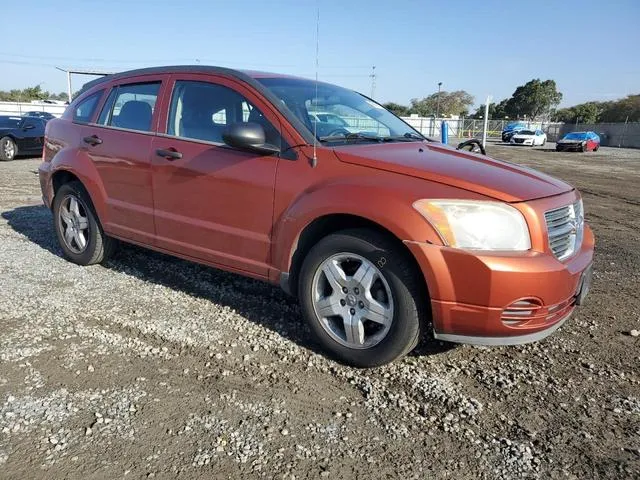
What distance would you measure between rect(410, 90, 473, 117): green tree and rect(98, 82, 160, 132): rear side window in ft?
317

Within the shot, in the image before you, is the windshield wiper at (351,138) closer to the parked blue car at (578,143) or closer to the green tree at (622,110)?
the parked blue car at (578,143)

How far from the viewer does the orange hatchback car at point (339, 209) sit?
9.38ft

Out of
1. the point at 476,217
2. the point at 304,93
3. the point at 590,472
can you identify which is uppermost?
the point at 304,93

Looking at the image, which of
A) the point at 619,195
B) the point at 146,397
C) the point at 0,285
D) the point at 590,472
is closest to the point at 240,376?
the point at 146,397

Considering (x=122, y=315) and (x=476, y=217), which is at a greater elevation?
(x=476, y=217)

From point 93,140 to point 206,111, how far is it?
1404 mm

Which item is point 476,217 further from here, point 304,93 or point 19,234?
point 19,234

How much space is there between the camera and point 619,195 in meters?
11.6

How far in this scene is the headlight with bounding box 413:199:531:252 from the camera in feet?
9.29

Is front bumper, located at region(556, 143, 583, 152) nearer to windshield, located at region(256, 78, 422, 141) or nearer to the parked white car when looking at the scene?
the parked white car

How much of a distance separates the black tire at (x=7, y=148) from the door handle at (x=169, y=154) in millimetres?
13290

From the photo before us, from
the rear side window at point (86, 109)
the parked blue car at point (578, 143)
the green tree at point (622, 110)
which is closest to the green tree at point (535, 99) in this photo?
the green tree at point (622, 110)

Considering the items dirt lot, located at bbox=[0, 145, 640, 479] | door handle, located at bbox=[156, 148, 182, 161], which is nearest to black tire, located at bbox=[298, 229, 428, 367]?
dirt lot, located at bbox=[0, 145, 640, 479]

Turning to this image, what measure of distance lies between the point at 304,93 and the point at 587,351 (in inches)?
107
